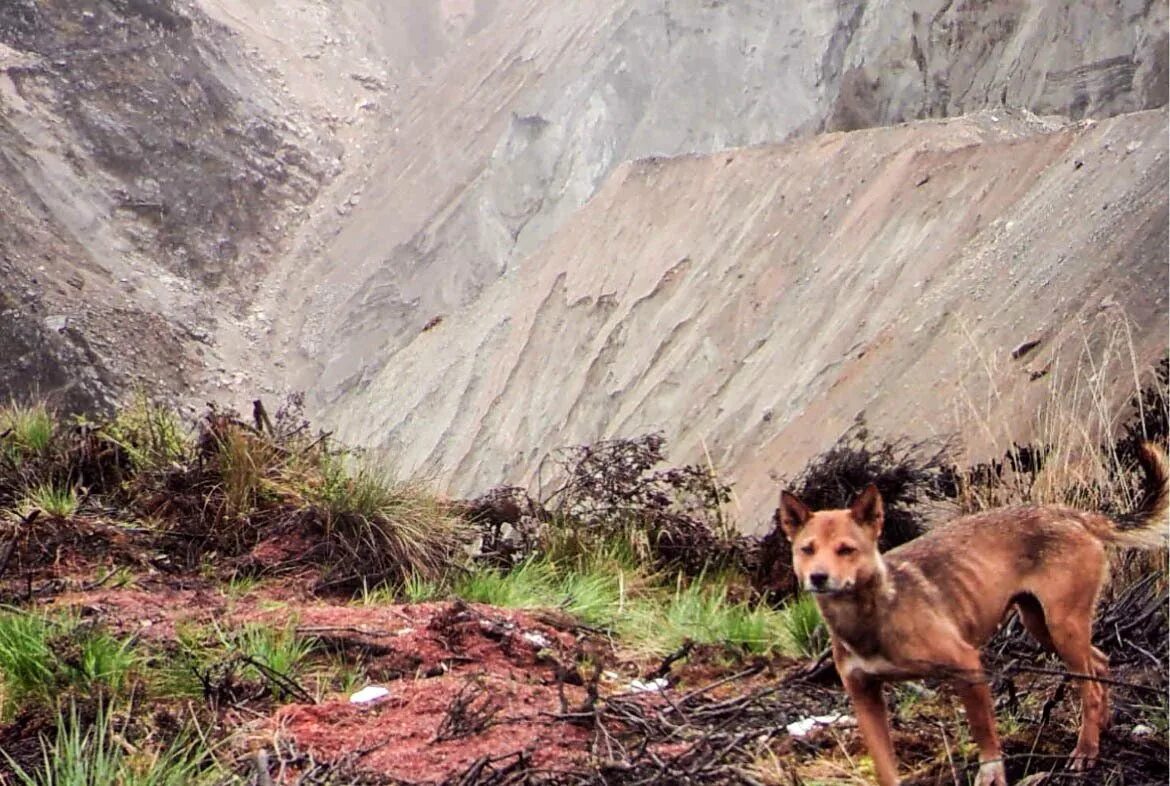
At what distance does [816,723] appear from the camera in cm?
508

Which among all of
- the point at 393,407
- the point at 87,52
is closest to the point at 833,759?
the point at 393,407

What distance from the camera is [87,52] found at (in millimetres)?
40031

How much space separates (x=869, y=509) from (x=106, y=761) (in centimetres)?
228

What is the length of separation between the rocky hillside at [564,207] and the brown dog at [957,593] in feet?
21.5

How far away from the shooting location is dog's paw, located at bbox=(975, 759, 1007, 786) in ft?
13.9

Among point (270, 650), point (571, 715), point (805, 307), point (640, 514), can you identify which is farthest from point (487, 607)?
point (805, 307)

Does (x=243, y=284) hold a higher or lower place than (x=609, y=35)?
lower

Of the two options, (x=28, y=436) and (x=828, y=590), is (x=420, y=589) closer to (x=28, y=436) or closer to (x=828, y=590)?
(x=28, y=436)

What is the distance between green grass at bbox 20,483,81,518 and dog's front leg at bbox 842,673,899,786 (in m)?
5.42

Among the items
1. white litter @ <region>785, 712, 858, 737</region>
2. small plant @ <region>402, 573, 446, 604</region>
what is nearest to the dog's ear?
white litter @ <region>785, 712, 858, 737</region>

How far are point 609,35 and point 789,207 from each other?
16.1 metres

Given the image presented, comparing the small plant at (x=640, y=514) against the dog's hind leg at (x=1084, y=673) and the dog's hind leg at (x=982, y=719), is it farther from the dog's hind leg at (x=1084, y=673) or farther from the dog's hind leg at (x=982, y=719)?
the dog's hind leg at (x=982, y=719)

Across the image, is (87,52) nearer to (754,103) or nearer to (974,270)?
(754,103)

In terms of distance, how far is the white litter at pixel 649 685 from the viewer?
5.65 metres
